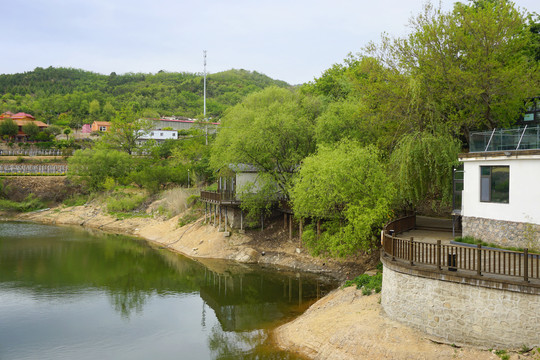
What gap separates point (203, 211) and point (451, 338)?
29084 millimetres

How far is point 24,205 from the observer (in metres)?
56.1

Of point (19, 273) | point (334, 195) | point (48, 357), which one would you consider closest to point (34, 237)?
point (19, 273)

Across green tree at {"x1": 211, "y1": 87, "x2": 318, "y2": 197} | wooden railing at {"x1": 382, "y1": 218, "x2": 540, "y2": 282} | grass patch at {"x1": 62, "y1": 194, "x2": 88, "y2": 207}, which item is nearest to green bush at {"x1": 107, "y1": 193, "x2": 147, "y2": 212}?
grass patch at {"x1": 62, "y1": 194, "x2": 88, "y2": 207}

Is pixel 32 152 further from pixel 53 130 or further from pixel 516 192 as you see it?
pixel 516 192

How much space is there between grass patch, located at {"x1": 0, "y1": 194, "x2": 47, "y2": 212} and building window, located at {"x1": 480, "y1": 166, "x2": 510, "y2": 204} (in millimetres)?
55492

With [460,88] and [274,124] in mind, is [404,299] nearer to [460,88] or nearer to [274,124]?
[460,88]

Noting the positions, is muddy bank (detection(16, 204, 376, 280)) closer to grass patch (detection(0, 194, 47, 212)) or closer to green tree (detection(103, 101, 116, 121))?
Answer: grass patch (detection(0, 194, 47, 212))

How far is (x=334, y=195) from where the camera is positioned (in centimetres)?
2136

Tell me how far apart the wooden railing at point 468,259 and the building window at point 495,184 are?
7.64 ft

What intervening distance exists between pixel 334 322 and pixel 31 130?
3198 inches

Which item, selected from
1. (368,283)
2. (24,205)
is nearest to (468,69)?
(368,283)

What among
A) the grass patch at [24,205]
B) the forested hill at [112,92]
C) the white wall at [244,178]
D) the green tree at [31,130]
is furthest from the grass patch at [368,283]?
the green tree at [31,130]

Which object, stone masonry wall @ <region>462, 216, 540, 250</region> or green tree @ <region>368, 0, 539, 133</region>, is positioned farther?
green tree @ <region>368, 0, 539, 133</region>

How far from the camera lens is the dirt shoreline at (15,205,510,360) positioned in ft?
42.3
